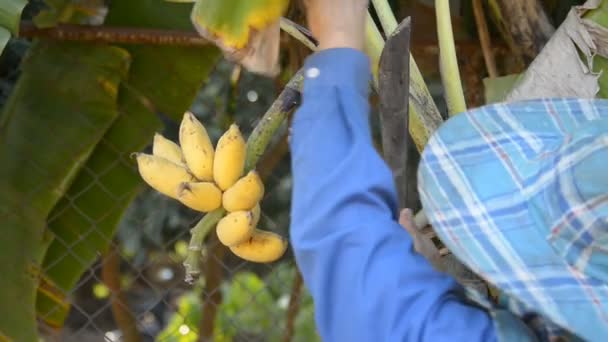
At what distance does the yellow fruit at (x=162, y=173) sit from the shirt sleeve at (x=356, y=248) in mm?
249

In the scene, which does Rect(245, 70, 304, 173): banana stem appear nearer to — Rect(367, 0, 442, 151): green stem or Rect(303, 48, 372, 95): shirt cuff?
Rect(303, 48, 372, 95): shirt cuff

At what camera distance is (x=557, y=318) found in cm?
63

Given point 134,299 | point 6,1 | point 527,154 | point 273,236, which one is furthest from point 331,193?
point 134,299

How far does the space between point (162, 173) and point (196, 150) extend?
0.17ft

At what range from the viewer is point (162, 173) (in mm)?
967

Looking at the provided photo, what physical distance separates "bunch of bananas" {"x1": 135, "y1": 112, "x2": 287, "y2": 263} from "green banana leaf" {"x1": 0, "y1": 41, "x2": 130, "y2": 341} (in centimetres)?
78

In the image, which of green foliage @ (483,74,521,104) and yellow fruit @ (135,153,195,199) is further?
green foliage @ (483,74,521,104)

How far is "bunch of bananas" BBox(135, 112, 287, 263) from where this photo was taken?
3.00ft

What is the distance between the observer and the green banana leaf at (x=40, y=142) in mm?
1728

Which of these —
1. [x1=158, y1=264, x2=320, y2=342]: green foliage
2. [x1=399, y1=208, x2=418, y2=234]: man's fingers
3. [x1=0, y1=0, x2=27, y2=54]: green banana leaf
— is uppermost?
[x1=399, y1=208, x2=418, y2=234]: man's fingers

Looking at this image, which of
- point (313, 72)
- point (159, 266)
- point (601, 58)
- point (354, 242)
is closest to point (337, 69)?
point (313, 72)

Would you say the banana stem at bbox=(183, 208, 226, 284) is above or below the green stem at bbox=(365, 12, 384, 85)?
below

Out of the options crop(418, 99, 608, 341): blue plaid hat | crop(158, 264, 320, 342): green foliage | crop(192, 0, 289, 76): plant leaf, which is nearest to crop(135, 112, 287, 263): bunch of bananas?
crop(192, 0, 289, 76): plant leaf

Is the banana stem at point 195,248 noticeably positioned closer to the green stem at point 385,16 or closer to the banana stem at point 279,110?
the banana stem at point 279,110
